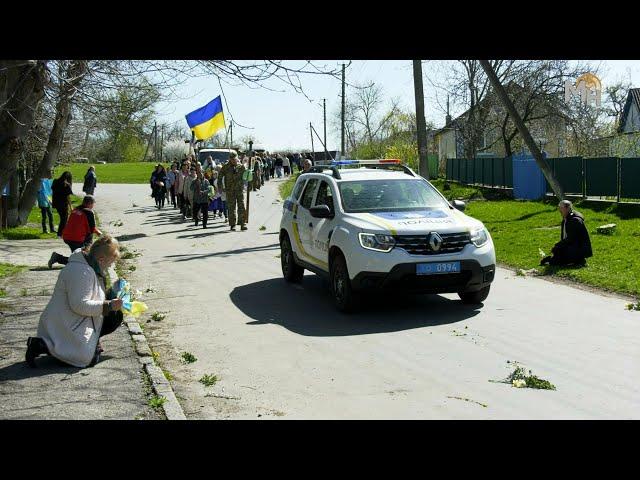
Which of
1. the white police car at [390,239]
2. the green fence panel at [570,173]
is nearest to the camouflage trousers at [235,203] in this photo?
the green fence panel at [570,173]

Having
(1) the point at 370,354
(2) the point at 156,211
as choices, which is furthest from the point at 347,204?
(2) the point at 156,211

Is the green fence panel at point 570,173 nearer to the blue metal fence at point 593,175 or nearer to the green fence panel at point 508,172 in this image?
the blue metal fence at point 593,175

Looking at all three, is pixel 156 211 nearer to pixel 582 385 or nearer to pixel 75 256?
pixel 75 256

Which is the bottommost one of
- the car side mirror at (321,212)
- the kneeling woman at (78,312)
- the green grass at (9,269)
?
the green grass at (9,269)

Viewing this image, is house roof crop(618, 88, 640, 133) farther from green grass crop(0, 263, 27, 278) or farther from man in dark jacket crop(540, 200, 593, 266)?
green grass crop(0, 263, 27, 278)

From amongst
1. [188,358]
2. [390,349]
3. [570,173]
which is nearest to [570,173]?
[570,173]

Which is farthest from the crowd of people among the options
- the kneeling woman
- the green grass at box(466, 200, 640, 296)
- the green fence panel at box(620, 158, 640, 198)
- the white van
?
the kneeling woman

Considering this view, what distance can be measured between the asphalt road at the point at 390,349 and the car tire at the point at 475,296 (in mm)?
160

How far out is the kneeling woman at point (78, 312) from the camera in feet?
26.5

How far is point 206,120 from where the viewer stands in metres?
28.2

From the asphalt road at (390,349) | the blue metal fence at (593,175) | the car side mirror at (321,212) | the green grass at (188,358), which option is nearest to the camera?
the asphalt road at (390,349)

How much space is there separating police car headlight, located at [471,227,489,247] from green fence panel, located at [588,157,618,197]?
50.0 ft

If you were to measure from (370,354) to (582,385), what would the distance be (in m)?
2.24
